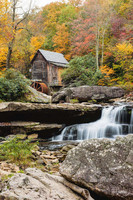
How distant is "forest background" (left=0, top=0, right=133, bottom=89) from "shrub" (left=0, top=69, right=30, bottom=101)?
2.90 m

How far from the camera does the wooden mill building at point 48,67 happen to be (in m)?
28.5

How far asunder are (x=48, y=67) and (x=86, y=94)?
581 inches

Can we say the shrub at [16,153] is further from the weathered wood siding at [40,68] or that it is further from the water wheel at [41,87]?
the weathered wood siding at [40,68]

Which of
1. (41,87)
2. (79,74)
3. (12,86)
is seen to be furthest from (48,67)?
(12,86)

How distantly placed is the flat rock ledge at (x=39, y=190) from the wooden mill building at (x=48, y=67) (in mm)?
25440

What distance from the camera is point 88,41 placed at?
25.8m

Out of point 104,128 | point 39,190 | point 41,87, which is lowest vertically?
point 104,128

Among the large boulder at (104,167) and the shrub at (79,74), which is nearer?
the large boulder at (104,167)

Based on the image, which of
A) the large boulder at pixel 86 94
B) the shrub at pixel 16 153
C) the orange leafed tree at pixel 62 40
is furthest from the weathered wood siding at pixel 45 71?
the shrub at pixel 16 153

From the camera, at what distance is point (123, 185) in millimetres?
2211

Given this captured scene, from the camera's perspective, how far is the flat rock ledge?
1.80 meters

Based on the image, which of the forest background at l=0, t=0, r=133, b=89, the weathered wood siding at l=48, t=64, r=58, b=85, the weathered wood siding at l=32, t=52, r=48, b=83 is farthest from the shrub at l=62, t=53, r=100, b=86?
the weathered wood siding at l=32, t=52, r=48, b=83

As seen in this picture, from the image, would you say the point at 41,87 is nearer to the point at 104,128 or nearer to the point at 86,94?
the point at 86,94

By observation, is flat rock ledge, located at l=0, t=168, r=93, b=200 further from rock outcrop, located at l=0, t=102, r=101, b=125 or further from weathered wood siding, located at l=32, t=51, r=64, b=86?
weathered wood siding, located at l=32, t=51, r=64, b=86
